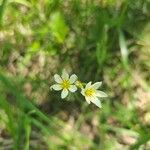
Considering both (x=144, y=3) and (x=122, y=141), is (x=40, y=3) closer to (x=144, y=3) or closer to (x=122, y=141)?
(x=144, y=3)

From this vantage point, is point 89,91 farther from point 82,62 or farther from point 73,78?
point 82,62

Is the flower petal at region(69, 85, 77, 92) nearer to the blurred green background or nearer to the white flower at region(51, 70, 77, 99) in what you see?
the white flower at region(51, 70, 77, 99)

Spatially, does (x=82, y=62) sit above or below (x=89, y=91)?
above

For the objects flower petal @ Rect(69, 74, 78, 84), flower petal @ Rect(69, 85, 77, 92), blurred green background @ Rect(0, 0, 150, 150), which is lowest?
flower petal @ Rect(69, 85, 77, 92)

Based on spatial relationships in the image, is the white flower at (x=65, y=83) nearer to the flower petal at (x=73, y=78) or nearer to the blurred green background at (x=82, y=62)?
the flower petal at (x=73, y=78)

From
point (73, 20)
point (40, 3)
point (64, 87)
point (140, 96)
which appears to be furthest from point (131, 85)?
point (64, 87)

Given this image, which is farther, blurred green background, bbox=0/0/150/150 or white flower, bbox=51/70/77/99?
blurred green background, bbox=0/0/150/150

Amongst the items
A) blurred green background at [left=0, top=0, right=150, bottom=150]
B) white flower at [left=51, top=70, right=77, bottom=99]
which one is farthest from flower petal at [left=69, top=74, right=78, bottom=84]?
blurred green background at [left=0, top=0, right=150, bottom=150]

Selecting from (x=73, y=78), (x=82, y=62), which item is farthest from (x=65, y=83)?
(x=82, y=62)
